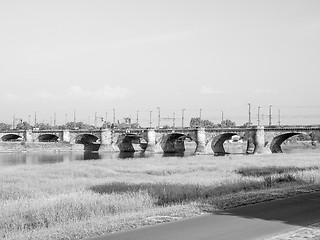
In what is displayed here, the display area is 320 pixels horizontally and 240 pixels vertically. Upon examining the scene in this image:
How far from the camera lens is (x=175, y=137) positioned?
481 ft

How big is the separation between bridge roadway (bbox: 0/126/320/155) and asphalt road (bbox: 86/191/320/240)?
96.5 meters

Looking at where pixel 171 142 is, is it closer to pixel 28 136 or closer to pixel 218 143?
pixel 218 143

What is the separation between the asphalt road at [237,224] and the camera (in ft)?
41.5

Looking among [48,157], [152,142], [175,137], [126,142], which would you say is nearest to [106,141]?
[126,142]

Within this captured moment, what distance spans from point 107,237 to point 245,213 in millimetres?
5790

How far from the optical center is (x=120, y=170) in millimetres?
49219

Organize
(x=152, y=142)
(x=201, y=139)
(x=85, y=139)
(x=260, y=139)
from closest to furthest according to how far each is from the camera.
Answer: (x=260, y=139)
(x=201, y=139)
(x=152, y=142)
(x=85, y=139)

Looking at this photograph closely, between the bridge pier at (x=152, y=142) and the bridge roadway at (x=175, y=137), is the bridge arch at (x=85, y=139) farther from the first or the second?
the bridge pier at (x=152, y=142)

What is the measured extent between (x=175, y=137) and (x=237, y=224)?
132399 mm

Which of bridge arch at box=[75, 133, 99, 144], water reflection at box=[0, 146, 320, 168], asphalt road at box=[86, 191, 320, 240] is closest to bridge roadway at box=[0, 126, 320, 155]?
bridge arch at box=[75, 133, 99, 144]

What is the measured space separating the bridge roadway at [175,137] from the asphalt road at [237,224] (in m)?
96.5

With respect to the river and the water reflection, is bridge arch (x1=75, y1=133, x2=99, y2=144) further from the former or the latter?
the water reflection

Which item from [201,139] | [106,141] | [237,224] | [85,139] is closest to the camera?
[237,224]

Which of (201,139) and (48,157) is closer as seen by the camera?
(48,157)
